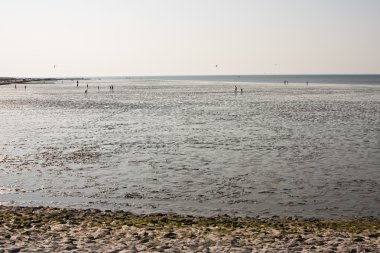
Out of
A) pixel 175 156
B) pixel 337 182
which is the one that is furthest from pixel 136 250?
pixel 175 156

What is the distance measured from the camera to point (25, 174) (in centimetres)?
2414

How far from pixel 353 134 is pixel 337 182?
1799 centimetres

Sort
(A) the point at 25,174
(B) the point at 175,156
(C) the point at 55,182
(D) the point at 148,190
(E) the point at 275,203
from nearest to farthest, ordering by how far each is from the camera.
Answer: (E) the point at 275,203 → (D) the point at 148,190 → (C) the point at 55,182 → (A) the point at 25,174 → (B) the point at 175,156

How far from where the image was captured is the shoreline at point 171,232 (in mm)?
12445

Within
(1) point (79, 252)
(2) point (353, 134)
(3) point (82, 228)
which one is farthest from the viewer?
(2) point (353, 134)

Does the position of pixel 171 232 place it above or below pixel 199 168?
above

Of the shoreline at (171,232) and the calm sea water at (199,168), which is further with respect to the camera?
the calm sea water at (199,168)

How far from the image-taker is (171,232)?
14.1 metres

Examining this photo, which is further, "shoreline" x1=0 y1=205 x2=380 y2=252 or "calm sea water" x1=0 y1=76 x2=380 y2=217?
"calm sea water" x1=0 y1=76 x2=380 y2=217

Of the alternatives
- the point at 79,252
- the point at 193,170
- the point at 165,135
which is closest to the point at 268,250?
the point at 79,252

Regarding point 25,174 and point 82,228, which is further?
point 25,174

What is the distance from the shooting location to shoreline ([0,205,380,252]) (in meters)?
12.4

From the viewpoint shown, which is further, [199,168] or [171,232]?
[199,168]

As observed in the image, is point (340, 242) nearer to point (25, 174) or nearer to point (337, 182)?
point (337, 182)
